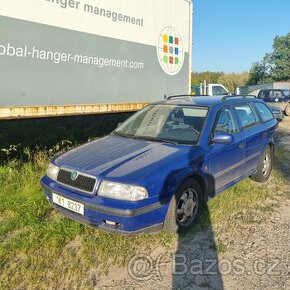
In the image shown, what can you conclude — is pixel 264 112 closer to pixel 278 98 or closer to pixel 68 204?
pixel 68 204

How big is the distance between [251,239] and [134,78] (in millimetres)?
3659

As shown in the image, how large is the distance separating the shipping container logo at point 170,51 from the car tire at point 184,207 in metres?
3.70

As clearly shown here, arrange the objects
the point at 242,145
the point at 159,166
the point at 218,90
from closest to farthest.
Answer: the point at 159,166 → the point at 242,145 → the point at 218,90

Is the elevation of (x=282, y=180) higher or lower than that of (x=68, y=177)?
lower

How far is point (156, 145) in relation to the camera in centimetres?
391

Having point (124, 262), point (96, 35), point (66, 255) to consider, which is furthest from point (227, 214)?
point (96, 35)

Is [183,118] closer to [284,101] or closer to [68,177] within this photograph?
[68,177]

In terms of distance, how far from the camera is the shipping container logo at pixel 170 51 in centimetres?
666

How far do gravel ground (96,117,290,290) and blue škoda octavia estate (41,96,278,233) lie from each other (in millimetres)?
313

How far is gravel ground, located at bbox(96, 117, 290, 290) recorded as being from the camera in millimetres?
2908

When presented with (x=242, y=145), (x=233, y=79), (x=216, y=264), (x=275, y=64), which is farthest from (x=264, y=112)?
(x=275, y=64)

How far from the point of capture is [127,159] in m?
3.52

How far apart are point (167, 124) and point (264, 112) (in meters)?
2.31

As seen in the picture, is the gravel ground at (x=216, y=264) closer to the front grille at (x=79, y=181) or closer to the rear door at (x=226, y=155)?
the rear door at (x=226, y=155)
